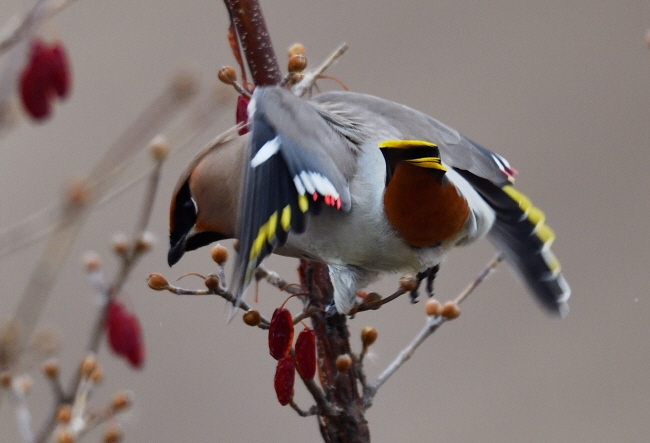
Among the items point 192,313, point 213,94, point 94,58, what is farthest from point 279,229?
point 94,58

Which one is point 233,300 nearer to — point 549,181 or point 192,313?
point 192,313

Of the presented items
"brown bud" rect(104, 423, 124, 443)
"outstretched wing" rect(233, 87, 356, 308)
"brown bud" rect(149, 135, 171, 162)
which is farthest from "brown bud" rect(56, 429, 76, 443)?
"brown bud" rect(149, 135, 171, 162)

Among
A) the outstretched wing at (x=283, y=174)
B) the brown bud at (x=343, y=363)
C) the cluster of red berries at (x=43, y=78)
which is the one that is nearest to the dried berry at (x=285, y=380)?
the brown bud at (x=343, y=363)

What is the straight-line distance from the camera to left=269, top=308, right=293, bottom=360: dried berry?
1.78m

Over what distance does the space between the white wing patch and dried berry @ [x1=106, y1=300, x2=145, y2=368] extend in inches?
16.5

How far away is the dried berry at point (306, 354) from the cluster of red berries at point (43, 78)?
2.20 feet

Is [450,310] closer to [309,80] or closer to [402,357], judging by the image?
[402,357]

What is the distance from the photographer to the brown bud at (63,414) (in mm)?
1607

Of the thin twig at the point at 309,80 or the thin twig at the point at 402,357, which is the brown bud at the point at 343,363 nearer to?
the thin twig at the point at 402,357

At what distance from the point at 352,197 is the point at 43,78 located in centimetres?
67

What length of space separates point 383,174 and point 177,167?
2.88 metres

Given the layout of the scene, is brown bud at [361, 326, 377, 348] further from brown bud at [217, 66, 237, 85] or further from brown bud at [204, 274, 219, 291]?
brown bud at [217, 66, 237, 85]

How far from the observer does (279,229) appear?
69.0 inches

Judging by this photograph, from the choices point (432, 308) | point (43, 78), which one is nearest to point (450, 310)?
point (432, 308)
